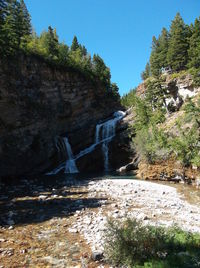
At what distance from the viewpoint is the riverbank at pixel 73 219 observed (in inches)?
225

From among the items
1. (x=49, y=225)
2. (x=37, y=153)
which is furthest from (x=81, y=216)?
(x=37, y=153)

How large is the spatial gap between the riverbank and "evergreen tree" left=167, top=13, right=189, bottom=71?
1457 inches

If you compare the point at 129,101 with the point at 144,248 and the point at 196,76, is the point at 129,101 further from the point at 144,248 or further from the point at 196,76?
the point at 144,248

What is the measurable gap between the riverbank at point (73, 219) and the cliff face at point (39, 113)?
1087cm

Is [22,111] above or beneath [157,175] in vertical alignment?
above

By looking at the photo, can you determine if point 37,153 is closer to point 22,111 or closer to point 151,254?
point 22,111

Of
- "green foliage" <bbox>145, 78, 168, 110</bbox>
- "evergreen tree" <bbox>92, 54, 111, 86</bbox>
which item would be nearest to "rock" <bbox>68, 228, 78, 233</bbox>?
"green foliage" <bbox>145, 78, 168, 110</bbox>

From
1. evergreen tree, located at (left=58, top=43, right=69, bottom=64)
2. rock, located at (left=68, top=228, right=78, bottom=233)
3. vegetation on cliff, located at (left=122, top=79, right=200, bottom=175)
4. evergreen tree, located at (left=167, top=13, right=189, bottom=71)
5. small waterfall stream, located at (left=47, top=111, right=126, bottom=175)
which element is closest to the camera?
rock, located at (left=68, top=228, right=78, bottom=233)

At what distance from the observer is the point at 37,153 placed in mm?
26672

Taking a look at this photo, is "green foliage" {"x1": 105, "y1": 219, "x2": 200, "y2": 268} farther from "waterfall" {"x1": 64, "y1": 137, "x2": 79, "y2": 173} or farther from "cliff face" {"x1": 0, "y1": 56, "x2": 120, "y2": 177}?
"waterfall" {"x1": 64, "y1": 137, "x2": 79, "y2": 173}

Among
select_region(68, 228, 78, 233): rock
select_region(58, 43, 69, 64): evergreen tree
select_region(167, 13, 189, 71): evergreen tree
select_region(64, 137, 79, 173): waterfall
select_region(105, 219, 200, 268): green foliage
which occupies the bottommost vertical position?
select_region(68, 228, 78, 233): rock

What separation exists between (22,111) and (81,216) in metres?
20.1

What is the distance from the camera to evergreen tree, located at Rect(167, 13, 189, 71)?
4075cm

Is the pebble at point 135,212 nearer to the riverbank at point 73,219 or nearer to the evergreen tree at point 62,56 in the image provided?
the riverbank at point 73,219
